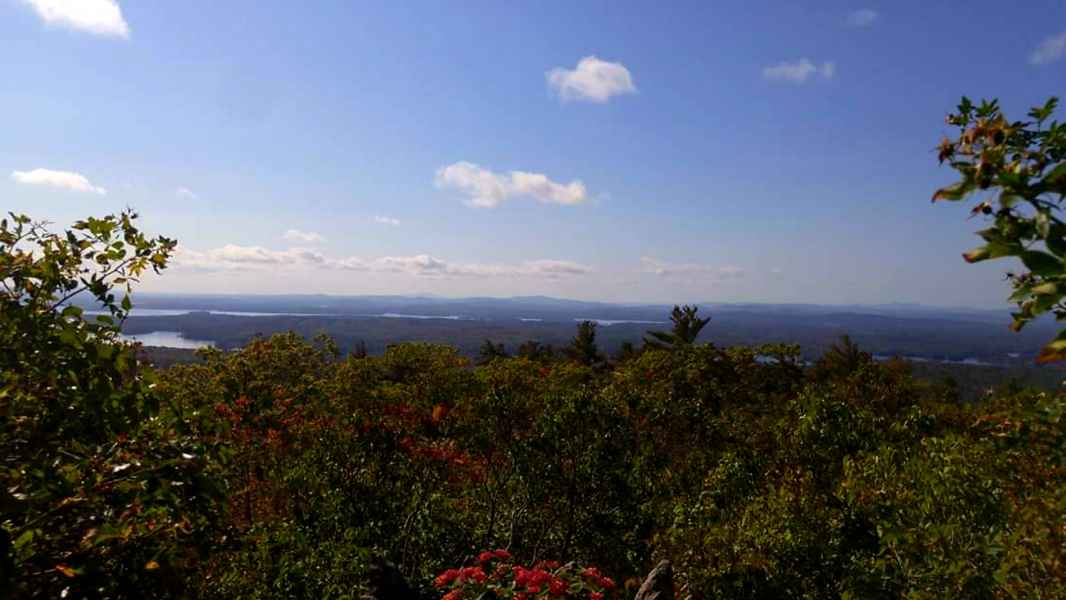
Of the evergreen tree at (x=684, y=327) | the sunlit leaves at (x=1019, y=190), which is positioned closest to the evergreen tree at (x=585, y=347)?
the evergreen tree at (x=684, y=327)

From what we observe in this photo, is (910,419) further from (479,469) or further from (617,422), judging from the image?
(479,469)

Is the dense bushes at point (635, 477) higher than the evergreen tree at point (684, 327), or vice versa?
the evergreen tree at point (684, 327)

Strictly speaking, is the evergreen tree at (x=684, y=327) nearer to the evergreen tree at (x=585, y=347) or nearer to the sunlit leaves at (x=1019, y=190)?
the evergreen tree at (x=585, y=347)

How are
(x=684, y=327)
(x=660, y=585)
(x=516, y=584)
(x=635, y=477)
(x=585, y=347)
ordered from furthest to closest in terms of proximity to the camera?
(x=585, y=347) → (x=684, y=327) → (x=635, y=477) → (x=660, y=585) → (x=516, y=584)

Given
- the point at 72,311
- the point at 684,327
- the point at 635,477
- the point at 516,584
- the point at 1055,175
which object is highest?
the point at 1055,175

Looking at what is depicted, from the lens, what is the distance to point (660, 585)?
1224 centimetres

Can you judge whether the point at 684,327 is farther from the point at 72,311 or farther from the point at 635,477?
the point at 72,311

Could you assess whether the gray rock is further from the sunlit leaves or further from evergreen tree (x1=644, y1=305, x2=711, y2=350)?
evergreen tree (x1=644, y1=305, x2=711, y2=350)

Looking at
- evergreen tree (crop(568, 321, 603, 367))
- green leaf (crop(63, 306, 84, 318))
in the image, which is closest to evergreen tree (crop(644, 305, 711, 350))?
evergreen tree (crop(568, 321, 603, 367))

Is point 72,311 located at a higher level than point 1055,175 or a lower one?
lower

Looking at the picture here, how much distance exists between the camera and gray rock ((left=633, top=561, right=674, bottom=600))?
474 inches

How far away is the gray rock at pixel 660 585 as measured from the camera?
1204 centimetres

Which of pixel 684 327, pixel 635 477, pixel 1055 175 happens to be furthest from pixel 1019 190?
pixel 684 327

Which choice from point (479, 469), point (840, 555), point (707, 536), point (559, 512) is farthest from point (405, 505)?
point (840, 555)
